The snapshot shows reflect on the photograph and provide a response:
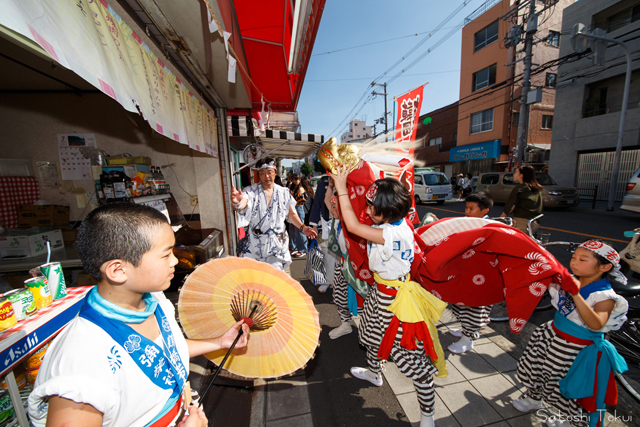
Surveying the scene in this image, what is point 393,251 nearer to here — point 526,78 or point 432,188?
point 432,188

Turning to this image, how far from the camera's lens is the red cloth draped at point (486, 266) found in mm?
2012

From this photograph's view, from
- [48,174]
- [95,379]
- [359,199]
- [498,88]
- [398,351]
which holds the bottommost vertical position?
[398,351]

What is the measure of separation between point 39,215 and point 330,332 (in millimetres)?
4335

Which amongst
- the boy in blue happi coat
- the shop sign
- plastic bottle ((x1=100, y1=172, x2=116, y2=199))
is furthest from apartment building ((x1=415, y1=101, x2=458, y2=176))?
the boy in blue happi coat

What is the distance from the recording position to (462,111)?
2303 cm

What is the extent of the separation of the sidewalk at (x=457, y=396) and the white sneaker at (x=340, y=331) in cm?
65

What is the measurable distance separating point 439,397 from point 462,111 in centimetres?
2597

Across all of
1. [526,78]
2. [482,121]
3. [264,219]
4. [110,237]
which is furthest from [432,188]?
[110,237]

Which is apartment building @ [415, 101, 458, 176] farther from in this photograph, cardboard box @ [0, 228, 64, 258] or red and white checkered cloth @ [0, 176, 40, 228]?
cardboard box @ [0, 228, 64, 258]

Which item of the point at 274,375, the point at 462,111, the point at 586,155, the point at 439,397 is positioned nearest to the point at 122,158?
the point at 274,375

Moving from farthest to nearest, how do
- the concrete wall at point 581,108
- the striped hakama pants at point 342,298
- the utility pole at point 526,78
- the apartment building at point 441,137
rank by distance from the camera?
the apartment building at point 441,137 → the concrete wall at point 581,108 → the utility pole at point 526,78 → the striped hakama pants at point 342,298

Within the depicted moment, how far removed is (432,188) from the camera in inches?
587

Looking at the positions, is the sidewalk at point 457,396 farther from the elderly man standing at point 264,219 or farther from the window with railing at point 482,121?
the window with railing at point 482,121

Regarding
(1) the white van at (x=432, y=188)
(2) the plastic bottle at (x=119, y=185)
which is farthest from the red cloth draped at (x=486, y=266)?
(1) the white van at (x=432, y=188)
